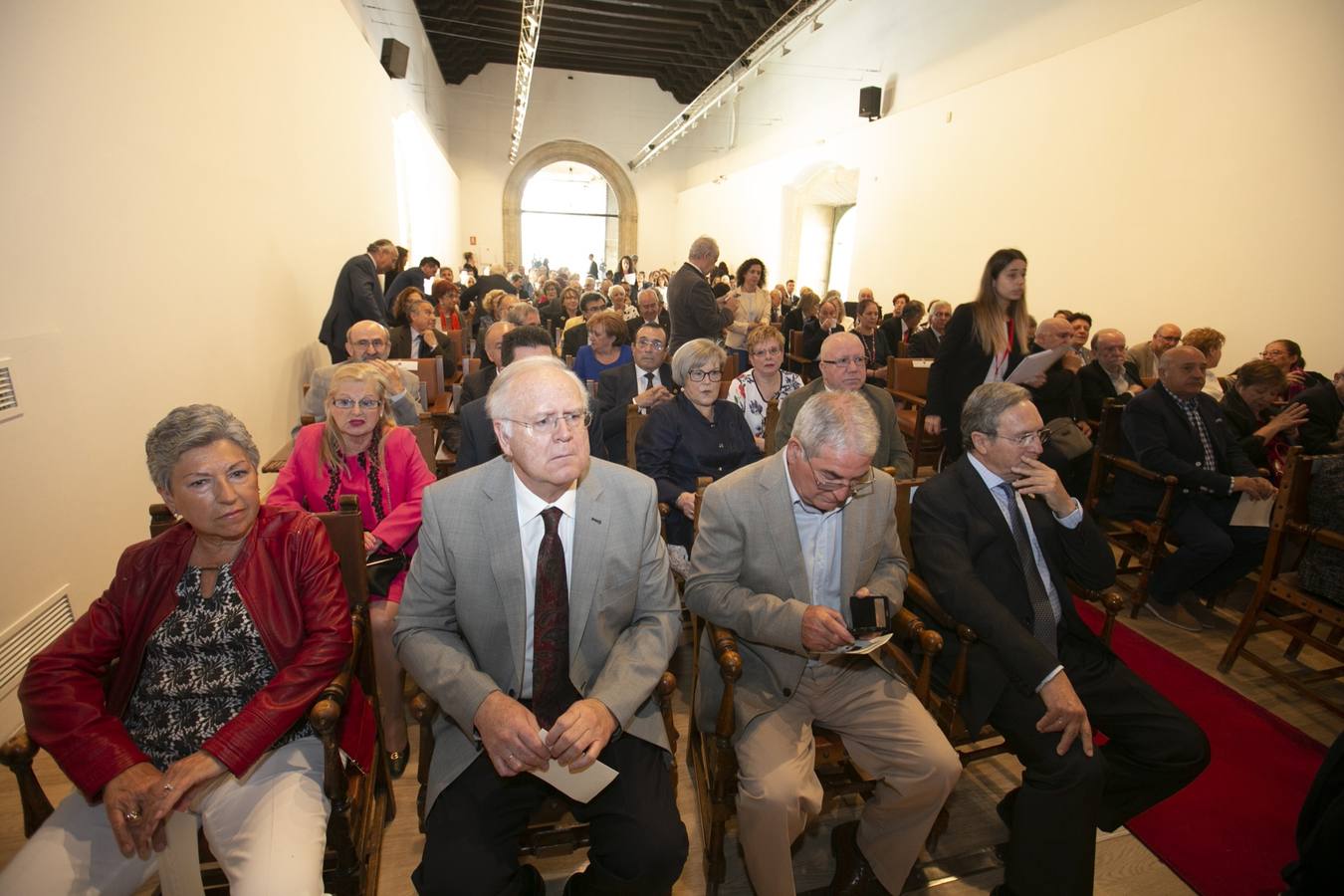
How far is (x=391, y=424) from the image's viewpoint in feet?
8.43

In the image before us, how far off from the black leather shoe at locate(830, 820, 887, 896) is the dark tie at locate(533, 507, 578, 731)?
3.34 feet

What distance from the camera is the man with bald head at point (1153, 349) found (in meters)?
5.24

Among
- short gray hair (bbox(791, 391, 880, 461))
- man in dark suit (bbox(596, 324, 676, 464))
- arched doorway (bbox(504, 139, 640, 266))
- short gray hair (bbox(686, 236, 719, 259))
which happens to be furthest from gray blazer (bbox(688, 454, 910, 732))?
arched doorway (bbox(504, 139, 640, 266))

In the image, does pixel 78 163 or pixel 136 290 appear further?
pixel 136 290

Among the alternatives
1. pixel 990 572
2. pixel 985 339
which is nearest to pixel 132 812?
pixel 990 572

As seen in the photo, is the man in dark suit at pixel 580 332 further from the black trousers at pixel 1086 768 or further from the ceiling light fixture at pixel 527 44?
the black trousers at pixel 1086 768

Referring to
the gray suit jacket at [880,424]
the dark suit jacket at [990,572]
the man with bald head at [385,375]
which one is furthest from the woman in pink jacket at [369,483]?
the dark suit jacket at [990,572]

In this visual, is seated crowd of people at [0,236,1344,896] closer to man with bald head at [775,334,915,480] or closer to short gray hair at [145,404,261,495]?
short gray hair at [145,404,261,495]

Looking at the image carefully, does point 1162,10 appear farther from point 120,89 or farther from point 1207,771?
point 120,89

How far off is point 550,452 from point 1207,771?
2.86 m

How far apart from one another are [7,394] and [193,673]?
61.2 inches

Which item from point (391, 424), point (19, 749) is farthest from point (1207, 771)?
point (19, 749)

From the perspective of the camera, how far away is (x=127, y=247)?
9.75ft

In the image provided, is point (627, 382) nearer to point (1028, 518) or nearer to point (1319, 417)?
point (1028, 518)
